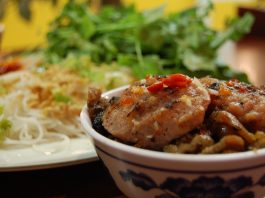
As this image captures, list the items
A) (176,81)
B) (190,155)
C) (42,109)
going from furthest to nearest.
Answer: (42,109) < (176,81) < (190,155)

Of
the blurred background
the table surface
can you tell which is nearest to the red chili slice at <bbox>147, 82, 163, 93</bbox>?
the table surface

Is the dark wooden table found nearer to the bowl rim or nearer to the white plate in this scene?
the white plate

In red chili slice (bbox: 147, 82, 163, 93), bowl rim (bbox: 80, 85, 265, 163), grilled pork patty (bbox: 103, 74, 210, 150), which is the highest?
red chili slice (bbox: 147, 82, 163, 93)

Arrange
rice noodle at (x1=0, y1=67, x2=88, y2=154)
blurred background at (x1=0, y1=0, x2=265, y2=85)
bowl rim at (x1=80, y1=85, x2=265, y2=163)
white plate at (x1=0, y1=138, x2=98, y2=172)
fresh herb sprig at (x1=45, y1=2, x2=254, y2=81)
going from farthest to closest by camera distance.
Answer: blurred background at (x1=0, y1=0, x2=265, y2=85) < fresh herb sprig at (x1=45, y1=2, x2=254, y2=81) < rice noodle at (x1=0, y1=67, x2=88, y2=154) < white plate at (x1=0, y1=138, x2=98, y2=172) < bowl rim at (x1=80, y1=85, x2=265, y2=163)

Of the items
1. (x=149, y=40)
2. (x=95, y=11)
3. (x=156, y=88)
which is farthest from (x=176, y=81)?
(x=95, y=11)

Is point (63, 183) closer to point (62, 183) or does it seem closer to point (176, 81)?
point (62, 183)

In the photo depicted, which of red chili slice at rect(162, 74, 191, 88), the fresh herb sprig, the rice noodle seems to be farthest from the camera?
the fresh herb sprig

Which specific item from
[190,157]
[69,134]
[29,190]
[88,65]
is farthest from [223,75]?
[190,157]

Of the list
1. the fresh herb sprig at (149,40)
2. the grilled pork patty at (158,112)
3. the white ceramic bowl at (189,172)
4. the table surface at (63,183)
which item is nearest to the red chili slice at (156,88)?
the grilled pork patty at (158,112)

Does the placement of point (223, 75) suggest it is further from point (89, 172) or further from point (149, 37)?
point (89, 172)
